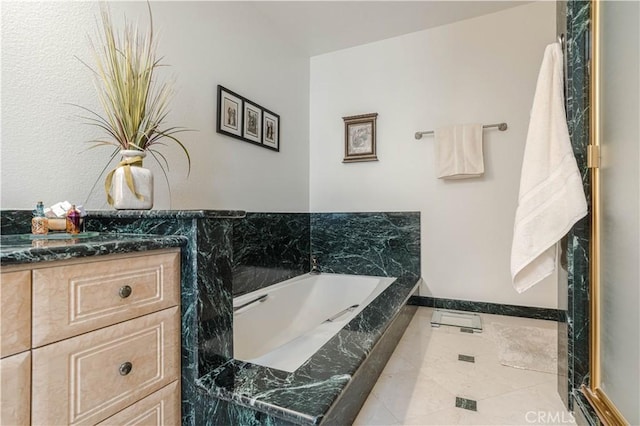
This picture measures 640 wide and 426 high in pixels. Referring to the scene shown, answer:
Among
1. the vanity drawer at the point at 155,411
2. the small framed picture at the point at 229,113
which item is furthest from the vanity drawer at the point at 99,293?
the small framed picture at the point at 229,113

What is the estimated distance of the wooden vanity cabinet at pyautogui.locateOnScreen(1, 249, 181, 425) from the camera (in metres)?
0.66

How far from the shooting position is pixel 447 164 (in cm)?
252

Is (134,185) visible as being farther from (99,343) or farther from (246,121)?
(246,121)

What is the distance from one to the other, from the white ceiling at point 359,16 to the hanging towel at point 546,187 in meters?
1.44

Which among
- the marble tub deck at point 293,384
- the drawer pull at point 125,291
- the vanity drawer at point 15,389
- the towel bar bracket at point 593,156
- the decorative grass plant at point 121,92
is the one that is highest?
the decorative grass plant at point 121,92

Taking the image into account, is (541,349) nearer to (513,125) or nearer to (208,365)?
(513,125)

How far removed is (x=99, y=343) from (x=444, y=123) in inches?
107

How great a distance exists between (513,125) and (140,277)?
8.94ft

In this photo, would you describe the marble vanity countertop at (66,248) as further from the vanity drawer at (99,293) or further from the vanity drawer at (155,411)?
the vanity drawer at (155,411)

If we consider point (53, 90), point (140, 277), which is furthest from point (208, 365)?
point (53, 90)

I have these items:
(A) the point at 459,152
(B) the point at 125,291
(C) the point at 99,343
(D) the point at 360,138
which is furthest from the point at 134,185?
(A) the point at 459,152

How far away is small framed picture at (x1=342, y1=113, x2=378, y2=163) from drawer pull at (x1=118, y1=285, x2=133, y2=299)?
2.37 meters

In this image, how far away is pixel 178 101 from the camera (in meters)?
1.71

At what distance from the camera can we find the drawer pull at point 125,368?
2.67ft
